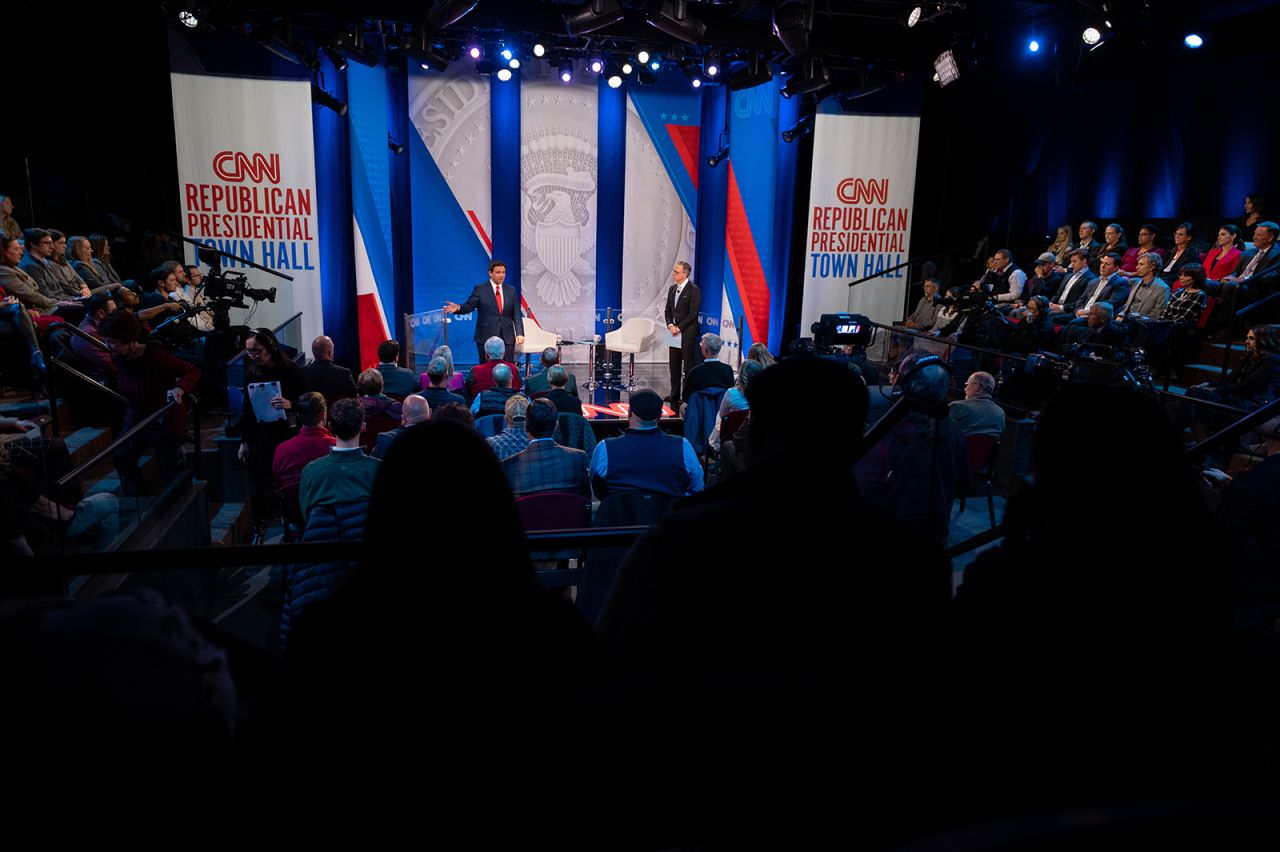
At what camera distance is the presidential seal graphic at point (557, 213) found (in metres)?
11.9

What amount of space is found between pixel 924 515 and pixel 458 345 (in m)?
9.01

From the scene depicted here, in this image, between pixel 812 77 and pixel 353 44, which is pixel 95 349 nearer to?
pixel 353 44

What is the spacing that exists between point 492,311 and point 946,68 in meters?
5.68

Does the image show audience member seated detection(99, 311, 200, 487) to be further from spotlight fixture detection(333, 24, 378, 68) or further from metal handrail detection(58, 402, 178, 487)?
spotlight fixture detection(333, 24, 378, 68)

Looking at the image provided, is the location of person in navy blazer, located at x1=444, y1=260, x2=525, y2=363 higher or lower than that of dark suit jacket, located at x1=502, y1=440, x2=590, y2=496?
higher

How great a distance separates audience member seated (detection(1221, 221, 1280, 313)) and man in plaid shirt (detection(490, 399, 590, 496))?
7.35 metres

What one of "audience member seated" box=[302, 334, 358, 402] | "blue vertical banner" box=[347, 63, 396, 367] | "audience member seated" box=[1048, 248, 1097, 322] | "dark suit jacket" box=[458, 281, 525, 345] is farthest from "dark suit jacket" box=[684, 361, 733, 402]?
"blue vertical banner" box=[347, 63, 396, 367]

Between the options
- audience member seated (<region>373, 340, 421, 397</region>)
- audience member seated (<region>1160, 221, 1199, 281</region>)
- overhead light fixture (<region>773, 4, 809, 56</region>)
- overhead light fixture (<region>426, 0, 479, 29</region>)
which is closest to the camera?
audience member seated (<region>373, 340, 421, 397</region>)

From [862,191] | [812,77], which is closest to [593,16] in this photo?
[812,77]

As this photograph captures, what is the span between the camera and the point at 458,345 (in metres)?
11.9

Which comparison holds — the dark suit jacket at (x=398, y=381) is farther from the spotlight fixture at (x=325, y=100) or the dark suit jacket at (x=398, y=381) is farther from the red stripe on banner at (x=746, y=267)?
the red stripe on banner at (x=746, y=267)

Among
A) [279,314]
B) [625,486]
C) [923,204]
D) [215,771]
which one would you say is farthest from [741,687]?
[923,204]

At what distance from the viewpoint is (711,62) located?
9.96 metres

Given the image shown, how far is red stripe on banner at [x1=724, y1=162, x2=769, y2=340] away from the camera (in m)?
11.4
